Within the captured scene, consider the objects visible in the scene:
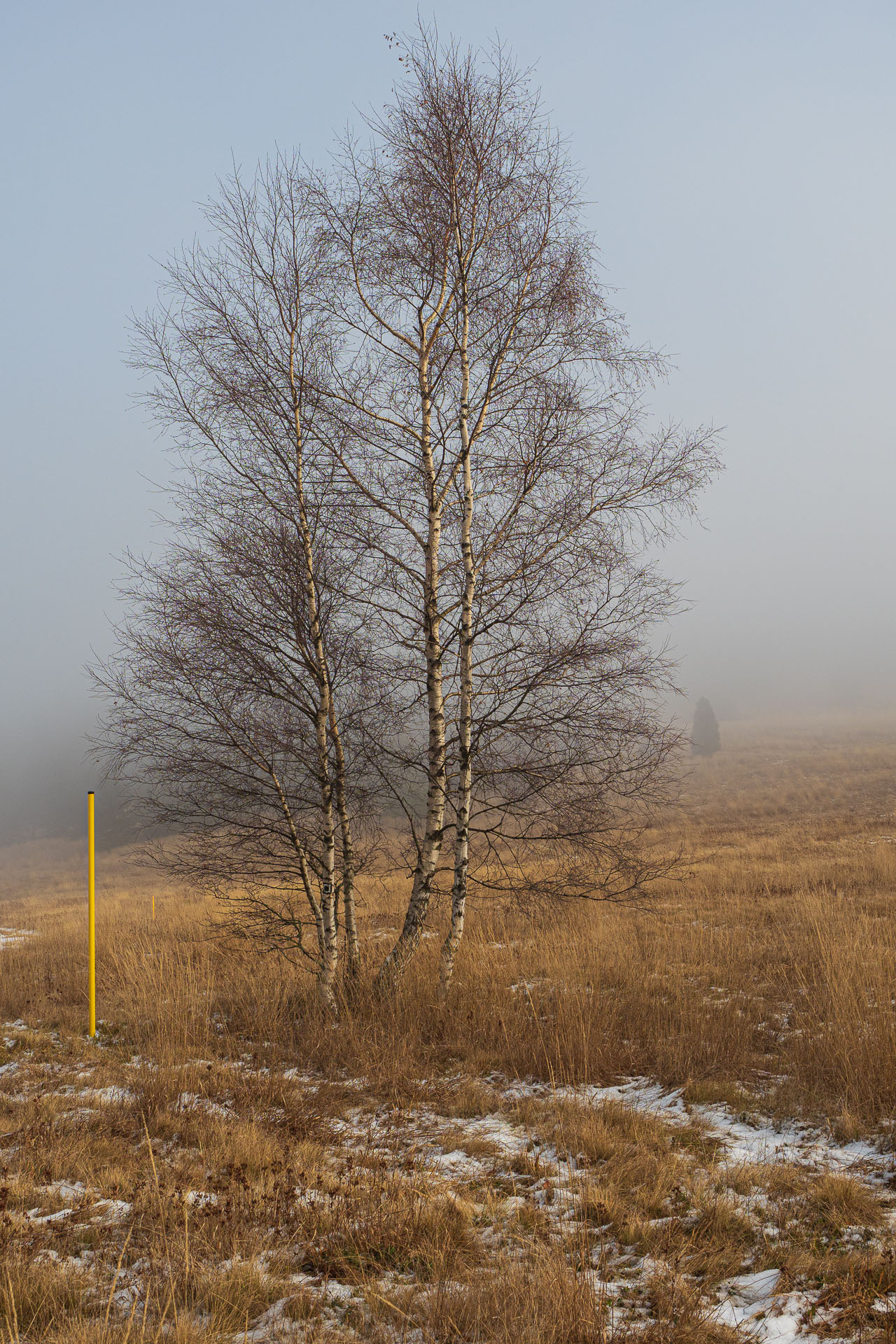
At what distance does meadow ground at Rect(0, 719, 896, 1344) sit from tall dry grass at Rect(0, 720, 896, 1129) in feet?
0.14

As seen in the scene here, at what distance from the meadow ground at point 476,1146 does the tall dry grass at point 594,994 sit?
0.04m

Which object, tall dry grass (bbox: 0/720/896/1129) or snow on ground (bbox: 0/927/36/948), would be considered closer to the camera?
tall dry grass (bbox: 0/720/896/1129)

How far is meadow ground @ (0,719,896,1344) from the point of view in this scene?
10.4ft

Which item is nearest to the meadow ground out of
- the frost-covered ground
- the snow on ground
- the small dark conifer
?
the frost-covered ground

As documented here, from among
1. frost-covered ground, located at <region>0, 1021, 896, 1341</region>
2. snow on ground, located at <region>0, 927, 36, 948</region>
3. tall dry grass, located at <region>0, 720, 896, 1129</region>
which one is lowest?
snow on ground, located at <region>0, 927, 36, 948</region>

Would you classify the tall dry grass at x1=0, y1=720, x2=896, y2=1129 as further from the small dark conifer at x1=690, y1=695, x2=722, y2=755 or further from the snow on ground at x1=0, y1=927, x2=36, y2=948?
the small dark conifer at x1=690, y1=695, x2=722, y2=755

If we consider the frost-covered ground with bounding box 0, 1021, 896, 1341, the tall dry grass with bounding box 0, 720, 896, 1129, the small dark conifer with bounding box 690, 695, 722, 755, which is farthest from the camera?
the small dark conifer with bounding box 690, 695, 722, 755

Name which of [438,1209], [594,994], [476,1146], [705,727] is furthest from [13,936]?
[705,727]

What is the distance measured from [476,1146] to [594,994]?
3.18 meters

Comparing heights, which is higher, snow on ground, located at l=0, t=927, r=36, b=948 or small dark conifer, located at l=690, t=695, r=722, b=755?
small dark conifer, located at l=690, t=695, r=722, b=755

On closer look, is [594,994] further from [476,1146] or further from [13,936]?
[13,936]

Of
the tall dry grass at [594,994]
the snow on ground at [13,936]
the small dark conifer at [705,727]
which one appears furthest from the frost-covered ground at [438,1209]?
the small dark conifer at [705,727]

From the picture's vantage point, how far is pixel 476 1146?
4.92 metres

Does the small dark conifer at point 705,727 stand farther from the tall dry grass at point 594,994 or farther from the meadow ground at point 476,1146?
the meadow ground at point 476,1146
